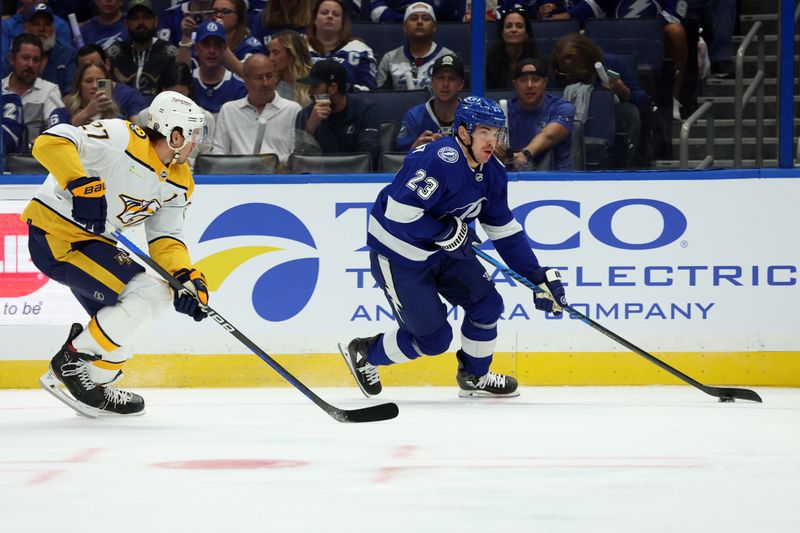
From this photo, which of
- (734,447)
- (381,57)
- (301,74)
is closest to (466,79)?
(381,57)

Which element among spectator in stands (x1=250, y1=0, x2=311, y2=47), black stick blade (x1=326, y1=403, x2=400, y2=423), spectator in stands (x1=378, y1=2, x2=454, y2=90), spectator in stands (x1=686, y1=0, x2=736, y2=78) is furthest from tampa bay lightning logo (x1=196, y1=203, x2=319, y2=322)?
spectator in stands (x1=686, y1=0, x2=736, y2=78)

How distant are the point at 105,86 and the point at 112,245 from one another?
1.42 m

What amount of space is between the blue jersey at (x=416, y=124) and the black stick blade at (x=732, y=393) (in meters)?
1.61

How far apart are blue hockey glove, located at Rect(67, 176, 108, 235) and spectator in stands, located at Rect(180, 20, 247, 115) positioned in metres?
1.55

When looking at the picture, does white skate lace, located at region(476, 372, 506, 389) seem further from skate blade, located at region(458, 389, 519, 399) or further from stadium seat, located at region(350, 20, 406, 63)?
stadium seat, located at region(350, 20, 406, 63)

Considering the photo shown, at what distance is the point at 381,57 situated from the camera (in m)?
5.27

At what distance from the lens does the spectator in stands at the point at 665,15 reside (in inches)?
199

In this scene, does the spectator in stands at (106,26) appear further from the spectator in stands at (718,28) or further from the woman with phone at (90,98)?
the spectator in stands at (718,28)

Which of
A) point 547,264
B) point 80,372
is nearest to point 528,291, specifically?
point 547,264

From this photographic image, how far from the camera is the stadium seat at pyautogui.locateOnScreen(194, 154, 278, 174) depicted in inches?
202

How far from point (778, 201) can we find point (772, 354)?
643 mm

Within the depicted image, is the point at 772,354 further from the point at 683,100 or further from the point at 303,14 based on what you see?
the point at 303,14

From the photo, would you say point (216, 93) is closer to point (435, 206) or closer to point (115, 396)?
point (435, 206)

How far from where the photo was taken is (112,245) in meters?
4.10
